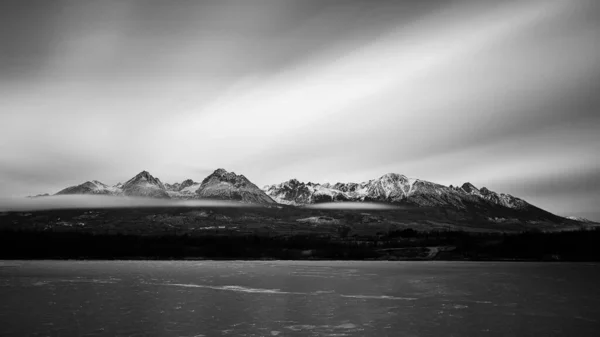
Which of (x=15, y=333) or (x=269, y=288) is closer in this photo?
(x=15, y=333)

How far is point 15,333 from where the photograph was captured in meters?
35.7

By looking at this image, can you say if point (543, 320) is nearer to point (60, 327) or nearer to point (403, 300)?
point (403, 300)

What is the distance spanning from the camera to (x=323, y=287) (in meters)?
79.4

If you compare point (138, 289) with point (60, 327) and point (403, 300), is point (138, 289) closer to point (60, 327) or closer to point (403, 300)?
point (60, 327)

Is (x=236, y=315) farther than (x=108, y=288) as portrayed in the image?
No

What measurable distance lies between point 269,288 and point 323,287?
9220mm

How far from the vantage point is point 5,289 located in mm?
69938

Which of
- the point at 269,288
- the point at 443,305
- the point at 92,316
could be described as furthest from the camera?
the point at 269,288

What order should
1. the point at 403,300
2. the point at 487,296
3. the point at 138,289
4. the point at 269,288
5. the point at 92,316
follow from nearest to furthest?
1. the point at 92,316
2. the point at 403,300
3. the point at 487,296
4. the point at 138,289
5. the point at 269,288

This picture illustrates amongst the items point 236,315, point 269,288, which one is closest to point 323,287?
point 269,288

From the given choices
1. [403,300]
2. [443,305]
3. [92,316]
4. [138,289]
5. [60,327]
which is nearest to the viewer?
[60,327]

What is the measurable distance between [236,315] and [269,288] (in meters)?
30.8

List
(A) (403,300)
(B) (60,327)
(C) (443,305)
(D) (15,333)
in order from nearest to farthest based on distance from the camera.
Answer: (D) (15,333) < (B) (60,327) < (C) (443,305) < (A) (403,300)

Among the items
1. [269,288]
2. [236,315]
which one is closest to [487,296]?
[269,288]
